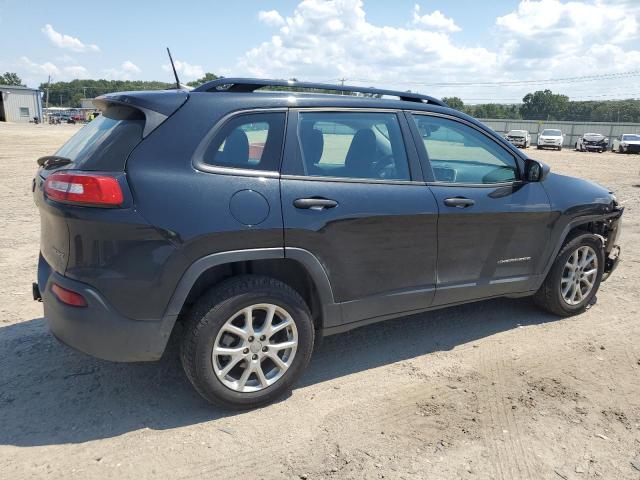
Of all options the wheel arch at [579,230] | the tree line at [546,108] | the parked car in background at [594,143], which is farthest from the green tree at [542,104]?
the wheel arch at [579,230]

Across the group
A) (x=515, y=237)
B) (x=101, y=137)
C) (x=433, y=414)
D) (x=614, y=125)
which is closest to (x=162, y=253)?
(x=101, y=137)

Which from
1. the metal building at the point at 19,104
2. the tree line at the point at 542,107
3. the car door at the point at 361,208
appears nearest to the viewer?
the car door at the point at 361,208

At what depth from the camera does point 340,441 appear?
286cm

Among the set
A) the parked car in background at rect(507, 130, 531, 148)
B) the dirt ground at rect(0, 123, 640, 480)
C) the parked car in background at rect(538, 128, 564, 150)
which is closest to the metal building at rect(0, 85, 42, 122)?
the parked car in background at rect(507, 130, 531, 148)

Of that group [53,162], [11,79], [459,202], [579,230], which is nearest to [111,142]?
[53,162]

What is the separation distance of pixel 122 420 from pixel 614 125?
195 ft

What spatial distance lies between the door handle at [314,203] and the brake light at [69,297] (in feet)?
4.11

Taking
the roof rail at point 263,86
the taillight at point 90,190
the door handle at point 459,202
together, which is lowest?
the door handle at point 459,202

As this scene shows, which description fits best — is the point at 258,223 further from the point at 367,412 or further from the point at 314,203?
the point at 367,412

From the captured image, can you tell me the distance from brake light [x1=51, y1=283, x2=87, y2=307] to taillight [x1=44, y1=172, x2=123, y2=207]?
48cm

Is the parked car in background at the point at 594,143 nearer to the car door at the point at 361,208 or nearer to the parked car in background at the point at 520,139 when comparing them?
the parked car in background at the point at 520,139

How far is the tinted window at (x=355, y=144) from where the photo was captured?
3.29 meters

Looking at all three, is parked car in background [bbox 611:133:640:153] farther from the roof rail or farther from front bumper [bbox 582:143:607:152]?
the roof rail

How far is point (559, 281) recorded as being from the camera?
14.8 ft
